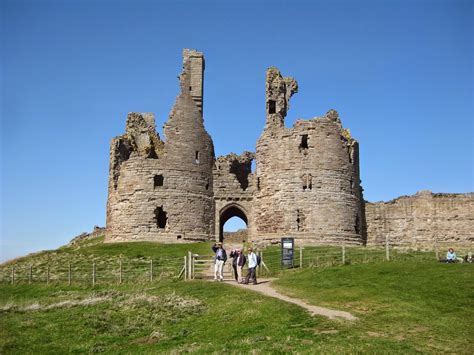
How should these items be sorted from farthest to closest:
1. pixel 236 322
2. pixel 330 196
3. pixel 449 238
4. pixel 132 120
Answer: pixel 132 120
pixel 449 238
pixel 330 196
pixel 236 322

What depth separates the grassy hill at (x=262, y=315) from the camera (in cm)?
1611

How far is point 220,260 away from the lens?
3031 cm

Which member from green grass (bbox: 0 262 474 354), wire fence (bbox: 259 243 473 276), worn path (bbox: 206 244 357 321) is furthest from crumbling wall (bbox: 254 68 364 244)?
green grass (bbox: 0 262 474 354)

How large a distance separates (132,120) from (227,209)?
11819mm

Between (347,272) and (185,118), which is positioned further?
(185,118)

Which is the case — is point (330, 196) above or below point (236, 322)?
above

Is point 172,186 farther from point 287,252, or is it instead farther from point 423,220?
point 423,220

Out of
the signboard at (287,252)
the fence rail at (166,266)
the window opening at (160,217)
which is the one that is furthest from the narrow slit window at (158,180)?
the signboard at (287,252)

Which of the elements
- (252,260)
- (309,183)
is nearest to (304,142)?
(309,183)

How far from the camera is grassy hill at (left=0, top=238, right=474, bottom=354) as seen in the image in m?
16.1

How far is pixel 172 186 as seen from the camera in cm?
4872

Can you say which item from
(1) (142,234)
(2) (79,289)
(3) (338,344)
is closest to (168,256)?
(1) (142,234)

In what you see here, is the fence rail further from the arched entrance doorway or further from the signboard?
the arched entrance doorway

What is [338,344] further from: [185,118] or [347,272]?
[185,118]
